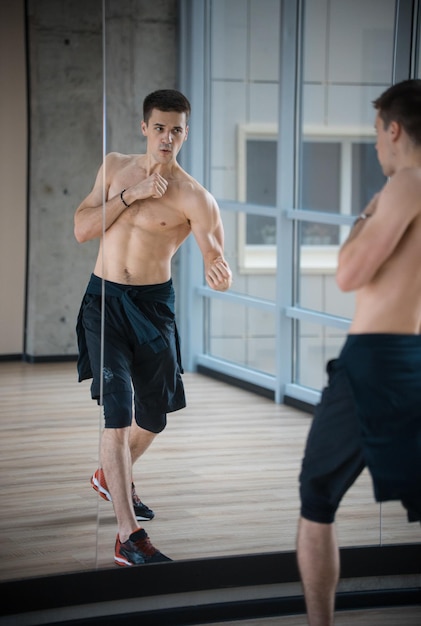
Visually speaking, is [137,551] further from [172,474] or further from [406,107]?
[406,107]

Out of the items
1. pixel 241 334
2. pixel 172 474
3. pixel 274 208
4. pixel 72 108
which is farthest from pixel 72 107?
pixel 172 474

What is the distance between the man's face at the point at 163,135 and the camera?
295cm

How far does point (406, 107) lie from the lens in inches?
95.3

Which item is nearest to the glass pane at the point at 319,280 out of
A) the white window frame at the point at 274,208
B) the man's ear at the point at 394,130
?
the white window frame at the point at 274,208

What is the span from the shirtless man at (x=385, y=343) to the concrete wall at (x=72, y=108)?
0.77 metres

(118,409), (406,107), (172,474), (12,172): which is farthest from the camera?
(172,474)

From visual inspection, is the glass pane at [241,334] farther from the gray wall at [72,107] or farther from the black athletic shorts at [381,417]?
the black athletic shorts at [381,417]

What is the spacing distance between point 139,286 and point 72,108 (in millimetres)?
514

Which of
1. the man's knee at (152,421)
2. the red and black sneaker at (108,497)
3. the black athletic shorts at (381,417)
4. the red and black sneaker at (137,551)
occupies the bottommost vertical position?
the red and black sneaker at (137,551)

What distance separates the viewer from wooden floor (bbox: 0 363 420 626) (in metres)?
3.09

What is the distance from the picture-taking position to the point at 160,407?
311 cm

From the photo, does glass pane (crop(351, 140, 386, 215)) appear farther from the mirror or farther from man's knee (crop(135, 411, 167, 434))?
man's knee (crop(135, 411, 167, 434))

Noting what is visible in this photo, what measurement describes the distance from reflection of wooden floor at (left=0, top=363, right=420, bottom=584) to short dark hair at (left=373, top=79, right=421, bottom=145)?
3.23ft

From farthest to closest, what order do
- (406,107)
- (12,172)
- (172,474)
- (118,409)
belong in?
(172,474), (118,409), (12,172), (406,107)
